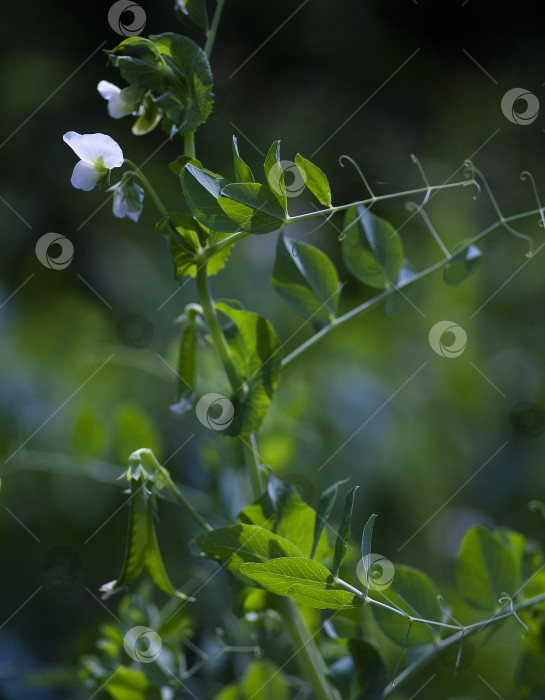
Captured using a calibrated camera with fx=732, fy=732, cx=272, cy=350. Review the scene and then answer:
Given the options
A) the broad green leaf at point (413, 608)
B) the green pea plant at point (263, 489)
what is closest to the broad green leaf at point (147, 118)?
the green pea plant at point (263, 489)

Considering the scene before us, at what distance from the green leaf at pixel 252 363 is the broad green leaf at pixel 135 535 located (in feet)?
0.16

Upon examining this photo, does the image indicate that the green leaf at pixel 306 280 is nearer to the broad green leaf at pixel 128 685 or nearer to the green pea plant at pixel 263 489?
the green pea plant at pixel 263 489

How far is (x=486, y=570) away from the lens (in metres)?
0.39

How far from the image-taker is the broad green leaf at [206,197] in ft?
0.92

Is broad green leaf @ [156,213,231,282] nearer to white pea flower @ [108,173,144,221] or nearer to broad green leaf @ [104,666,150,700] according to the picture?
white pea flower @ [108,173,144,221]

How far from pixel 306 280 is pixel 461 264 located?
0.26 ft

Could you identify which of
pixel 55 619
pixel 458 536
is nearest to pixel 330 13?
pixel 458 536

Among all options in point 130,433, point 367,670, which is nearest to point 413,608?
point 367,670

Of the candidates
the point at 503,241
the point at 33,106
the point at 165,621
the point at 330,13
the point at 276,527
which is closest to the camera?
the point at 276,527

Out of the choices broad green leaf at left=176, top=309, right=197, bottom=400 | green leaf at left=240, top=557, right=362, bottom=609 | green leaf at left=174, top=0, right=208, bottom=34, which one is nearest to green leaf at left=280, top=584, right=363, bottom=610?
green leaf at left=240, top=557, right=362, bottom=609

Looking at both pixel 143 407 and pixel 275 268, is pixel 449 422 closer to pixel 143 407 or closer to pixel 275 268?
Answer: pixel 143 407

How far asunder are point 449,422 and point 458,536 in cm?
14

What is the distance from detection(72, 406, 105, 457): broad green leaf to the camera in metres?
0.56

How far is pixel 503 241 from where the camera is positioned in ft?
3.57
